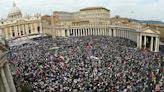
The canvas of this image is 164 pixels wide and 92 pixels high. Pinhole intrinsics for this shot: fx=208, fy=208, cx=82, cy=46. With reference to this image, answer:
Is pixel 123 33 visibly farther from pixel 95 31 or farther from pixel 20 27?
pixel 20 27

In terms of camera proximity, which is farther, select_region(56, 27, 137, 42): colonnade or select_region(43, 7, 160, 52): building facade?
select_region(56, 27, 137, 42): colonnade

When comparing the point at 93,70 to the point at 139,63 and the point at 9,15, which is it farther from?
the point at 9,15

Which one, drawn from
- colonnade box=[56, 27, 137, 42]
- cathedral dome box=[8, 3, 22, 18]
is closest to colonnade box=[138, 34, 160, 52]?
colonnade box=[56, 27, 137, 42]

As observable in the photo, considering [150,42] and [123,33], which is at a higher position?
[150,42]

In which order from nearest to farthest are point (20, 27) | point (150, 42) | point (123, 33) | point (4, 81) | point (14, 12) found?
point (4, 81), point (150, 42), point (123, 33), point (20, 27), point (14, 12)

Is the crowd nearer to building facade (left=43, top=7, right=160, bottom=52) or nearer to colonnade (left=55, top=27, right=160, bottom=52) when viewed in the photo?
colonnade (left=55, top=27, right=160, bottom=52)

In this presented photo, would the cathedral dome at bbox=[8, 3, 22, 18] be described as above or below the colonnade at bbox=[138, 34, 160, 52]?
above

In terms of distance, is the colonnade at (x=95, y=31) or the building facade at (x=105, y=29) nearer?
the building facade at (x=105, y=29)

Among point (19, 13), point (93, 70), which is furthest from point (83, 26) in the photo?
point (93, 70)

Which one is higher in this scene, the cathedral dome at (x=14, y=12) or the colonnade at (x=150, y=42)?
the cathedral dome at (x=14, y=12)

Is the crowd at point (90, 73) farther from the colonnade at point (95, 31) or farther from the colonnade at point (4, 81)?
the colonnade at point (95, 31)

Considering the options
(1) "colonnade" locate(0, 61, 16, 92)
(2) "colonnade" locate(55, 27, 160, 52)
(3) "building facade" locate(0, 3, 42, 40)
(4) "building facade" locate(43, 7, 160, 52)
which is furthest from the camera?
(3) "building facade" locate(0, 3, 42, 40)

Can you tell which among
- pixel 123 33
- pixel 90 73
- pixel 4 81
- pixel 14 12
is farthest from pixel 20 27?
pixel 4 81

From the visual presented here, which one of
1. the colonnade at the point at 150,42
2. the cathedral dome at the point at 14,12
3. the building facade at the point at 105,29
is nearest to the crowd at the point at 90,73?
the colonnade at the point at 150,42
